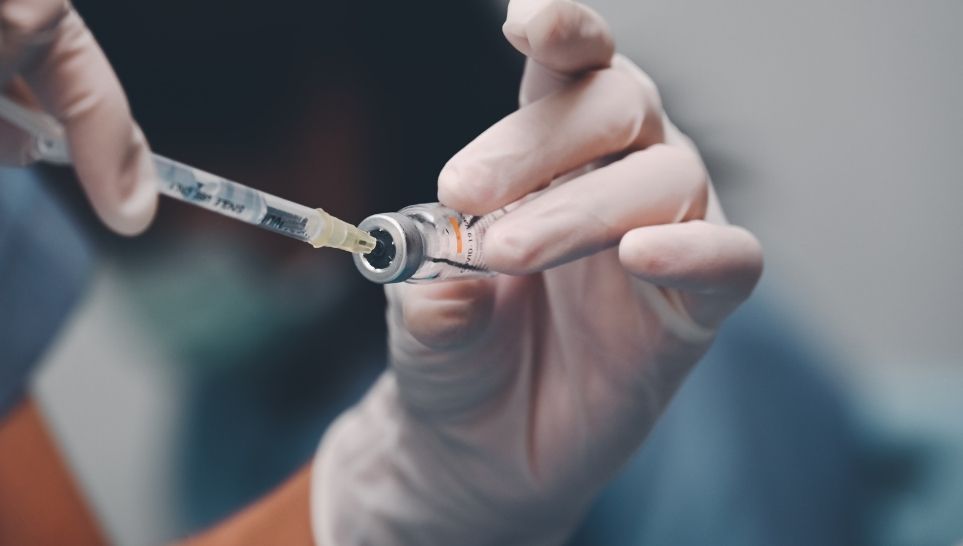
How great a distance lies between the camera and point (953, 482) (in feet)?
2.23

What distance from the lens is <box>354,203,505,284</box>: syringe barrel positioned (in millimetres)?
522

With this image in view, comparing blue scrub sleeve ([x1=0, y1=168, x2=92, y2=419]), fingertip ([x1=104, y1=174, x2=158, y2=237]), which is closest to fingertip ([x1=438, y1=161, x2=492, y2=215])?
fingertip ([x1=104, y1=174, x2=158, y2=237])

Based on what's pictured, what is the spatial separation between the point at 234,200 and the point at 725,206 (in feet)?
1.54

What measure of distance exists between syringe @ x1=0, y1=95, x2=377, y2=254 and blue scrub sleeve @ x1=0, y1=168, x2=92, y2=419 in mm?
509

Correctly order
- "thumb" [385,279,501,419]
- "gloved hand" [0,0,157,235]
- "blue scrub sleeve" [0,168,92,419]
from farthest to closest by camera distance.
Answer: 1. "blue scrub sleeve" [0,168,92,419]
2. "thumb" [385,279,501,419]
3. "gloved hand" [0,0,157,235]

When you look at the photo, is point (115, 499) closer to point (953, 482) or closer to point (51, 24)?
point (51, 24)

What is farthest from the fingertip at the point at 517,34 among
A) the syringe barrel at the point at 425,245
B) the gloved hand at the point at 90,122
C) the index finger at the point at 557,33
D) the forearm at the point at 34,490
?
the forearm at the point at 34,490

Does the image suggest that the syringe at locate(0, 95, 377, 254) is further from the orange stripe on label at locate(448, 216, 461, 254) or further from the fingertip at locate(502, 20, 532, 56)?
the fingertip at locate(502, 20, 532, 56)

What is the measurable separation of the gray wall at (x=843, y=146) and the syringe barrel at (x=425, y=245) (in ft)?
0.88

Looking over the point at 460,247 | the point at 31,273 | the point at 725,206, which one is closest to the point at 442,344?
the point at 460,247

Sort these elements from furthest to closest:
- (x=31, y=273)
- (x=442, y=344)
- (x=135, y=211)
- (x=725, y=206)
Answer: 1. (x=31, y=273)
2. (x=725, y=206)
3. (x=442, y=344)
4. (x=135, y=211)

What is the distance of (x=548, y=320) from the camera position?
79 centimetres

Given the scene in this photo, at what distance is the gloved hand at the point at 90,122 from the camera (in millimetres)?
508

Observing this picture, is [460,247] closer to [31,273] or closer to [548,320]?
[548,320]
